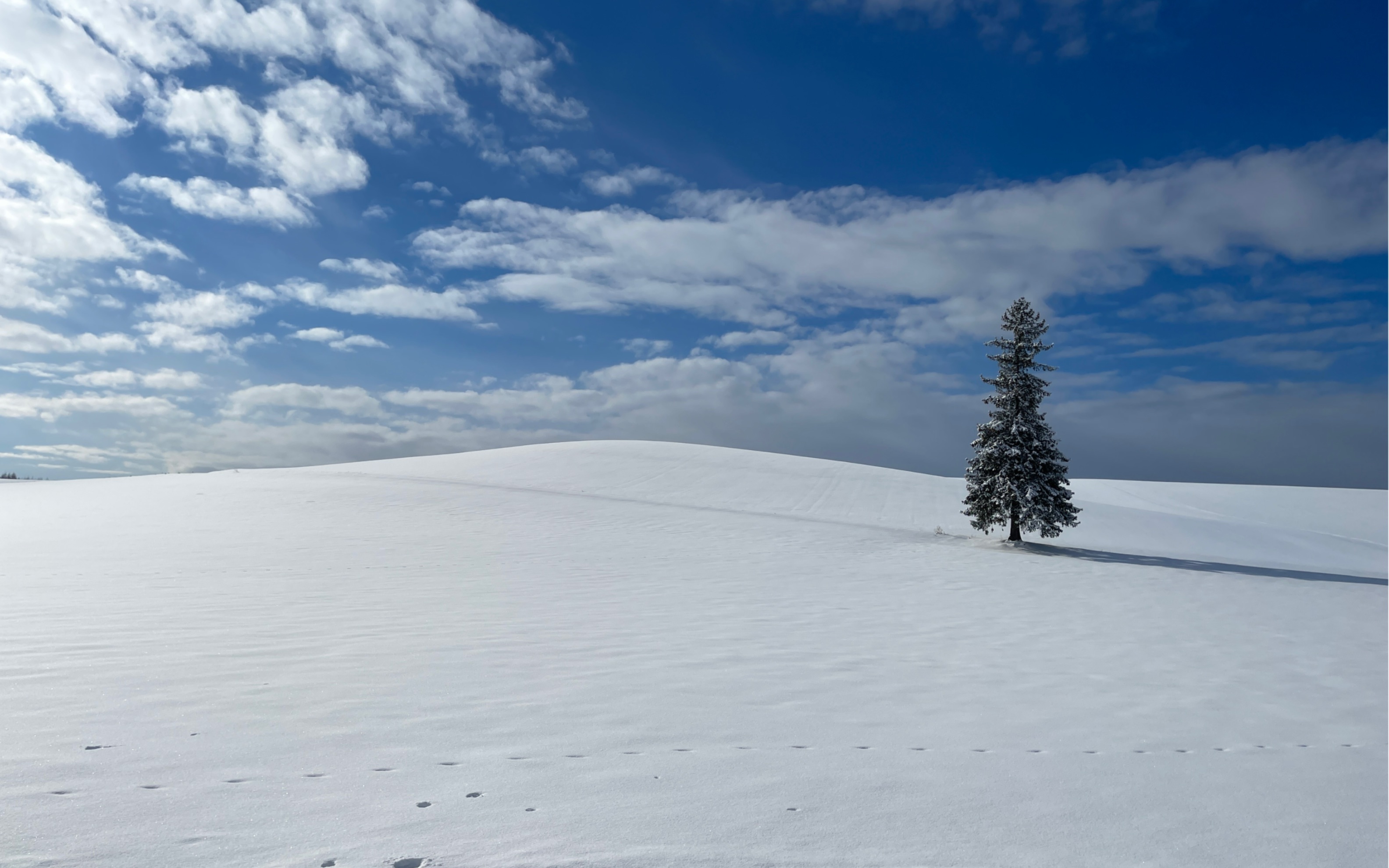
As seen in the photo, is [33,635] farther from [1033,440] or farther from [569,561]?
[1033,440]

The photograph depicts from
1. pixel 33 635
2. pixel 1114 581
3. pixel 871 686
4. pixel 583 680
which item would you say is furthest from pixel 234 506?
pixel 1114 581

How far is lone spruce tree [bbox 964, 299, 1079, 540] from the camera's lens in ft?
68.7

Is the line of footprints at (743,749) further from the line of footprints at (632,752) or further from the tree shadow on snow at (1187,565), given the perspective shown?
the tree shadow on snow at (1187,565)

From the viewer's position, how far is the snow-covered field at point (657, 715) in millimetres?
3250

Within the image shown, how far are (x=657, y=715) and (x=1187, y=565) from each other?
19612 millimetres

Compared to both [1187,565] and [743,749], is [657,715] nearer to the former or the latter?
[743,749]

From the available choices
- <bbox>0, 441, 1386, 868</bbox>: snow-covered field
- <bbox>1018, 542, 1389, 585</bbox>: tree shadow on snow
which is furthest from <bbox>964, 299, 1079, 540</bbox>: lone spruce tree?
<bbox>0, 441, 1386, 868</bbox>: snow-covered field

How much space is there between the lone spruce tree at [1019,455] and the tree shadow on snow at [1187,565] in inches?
27.9

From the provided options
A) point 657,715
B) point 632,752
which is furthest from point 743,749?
point 657,715

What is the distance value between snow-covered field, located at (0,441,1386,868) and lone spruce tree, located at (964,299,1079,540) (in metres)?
6.22

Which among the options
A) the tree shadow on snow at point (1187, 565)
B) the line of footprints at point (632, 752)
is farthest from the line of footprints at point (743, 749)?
the tree shadow on snow at point (1187, 565)

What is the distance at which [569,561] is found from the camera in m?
14.4

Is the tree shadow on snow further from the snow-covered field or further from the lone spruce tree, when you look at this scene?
the snow-covered field

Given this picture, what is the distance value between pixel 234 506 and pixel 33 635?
52.4ft
